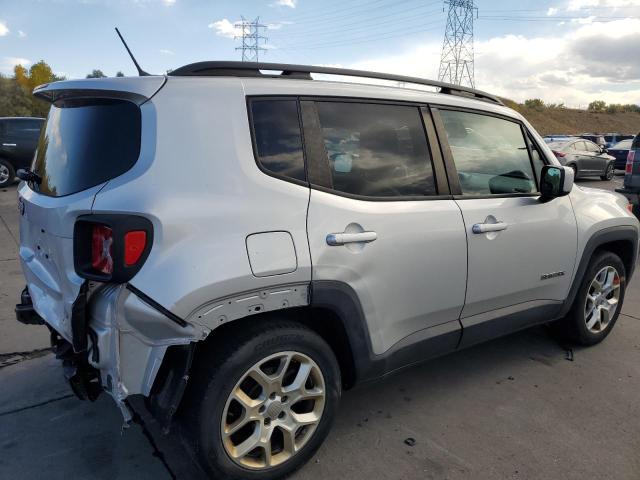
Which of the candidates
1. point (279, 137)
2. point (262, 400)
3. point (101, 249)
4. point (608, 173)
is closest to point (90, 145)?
point (101, 249)

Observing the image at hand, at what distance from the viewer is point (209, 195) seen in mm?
2104

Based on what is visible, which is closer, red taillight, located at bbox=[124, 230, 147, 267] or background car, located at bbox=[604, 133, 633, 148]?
red taillight, located at bbox=[124, 230, 147, 267]

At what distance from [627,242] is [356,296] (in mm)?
2780

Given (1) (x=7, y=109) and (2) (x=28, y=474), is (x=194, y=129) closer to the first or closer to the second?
(2) (x=28, y=474)

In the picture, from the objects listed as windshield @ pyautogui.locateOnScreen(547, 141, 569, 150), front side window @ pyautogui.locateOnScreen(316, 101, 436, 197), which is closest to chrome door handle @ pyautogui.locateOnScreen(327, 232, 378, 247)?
front side window @ pyautogui.locateOnScreen(316, 101, 436, 197)

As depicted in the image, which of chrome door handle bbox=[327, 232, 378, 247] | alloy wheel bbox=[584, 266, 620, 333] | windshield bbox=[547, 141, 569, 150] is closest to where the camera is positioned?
chrome door handle bbox=[327, 232, 378, 247]

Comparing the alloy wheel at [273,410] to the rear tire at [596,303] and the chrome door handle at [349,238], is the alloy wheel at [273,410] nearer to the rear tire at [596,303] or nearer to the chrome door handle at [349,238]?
the chrome door handle at [349,238]

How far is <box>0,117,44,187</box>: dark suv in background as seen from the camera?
1275 cm

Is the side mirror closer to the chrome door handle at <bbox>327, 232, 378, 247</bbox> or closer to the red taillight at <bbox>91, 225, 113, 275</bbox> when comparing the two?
the chrome door handle at <bbox>327, 232, 378, 247</bbox>

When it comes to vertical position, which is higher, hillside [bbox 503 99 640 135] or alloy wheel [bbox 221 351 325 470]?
hillside [bbox 503 99 640 135]

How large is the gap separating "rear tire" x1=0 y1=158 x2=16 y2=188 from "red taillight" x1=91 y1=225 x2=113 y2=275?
42.5 feet

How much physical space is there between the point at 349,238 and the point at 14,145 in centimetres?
1323

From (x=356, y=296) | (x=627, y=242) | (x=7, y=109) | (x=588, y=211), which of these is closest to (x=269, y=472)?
(x=356, y=296)

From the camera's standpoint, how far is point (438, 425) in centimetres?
295
